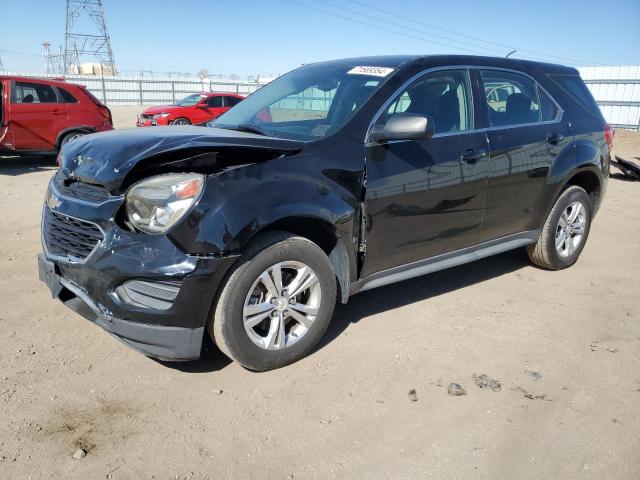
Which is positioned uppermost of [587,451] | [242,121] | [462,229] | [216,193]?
[242,121]

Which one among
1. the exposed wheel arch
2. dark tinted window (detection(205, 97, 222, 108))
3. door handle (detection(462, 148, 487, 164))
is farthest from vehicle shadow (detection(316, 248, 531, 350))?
dark tinted window (detection(205, 97, 222, 108))

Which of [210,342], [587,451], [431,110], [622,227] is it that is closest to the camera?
[587,451]

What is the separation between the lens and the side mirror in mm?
3238

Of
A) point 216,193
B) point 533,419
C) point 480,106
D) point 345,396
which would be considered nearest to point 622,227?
point 480,106

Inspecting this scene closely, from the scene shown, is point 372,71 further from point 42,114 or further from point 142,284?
point 42,114

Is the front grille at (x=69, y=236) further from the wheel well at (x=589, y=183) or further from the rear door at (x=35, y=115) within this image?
the rear door at (x=35, y=115)

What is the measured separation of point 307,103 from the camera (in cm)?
400

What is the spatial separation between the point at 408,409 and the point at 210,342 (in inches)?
52.6

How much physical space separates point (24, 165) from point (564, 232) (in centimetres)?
→ 1001

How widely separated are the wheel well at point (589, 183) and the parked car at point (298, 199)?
19.3 inches

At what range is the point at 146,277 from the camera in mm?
2662

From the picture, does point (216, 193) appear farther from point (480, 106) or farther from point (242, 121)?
point (480, 106)

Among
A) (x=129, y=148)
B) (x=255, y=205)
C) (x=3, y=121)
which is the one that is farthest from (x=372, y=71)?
(x=3, y=121)

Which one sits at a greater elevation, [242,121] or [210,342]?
[242,121]
